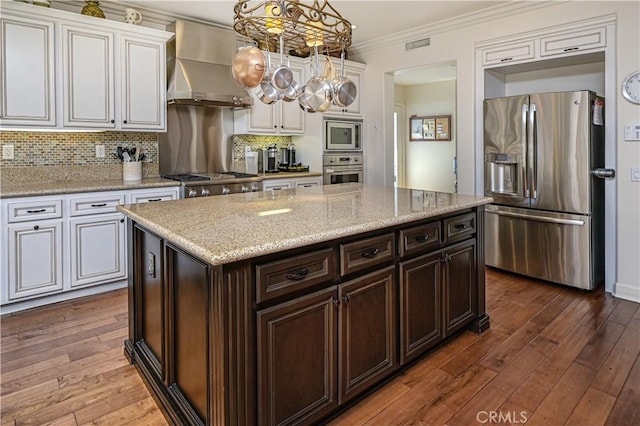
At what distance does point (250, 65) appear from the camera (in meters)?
2.14

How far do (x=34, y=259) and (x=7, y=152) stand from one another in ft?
3.27

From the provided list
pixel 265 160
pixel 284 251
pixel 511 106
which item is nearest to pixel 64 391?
pixel 284 251

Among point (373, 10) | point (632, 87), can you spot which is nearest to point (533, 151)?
point (632, 87)

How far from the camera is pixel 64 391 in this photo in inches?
82.7

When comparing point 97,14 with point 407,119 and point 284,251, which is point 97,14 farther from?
point 407,119

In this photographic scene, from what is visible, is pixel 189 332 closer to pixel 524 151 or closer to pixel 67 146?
pixel 67 146

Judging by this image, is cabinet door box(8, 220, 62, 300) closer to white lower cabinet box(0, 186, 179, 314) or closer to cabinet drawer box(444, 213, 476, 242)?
white lower cabinet box(0, 186, 179, 314)

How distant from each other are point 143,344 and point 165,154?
2596 millimetres

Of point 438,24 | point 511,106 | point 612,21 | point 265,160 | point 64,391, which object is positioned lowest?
point 64,391

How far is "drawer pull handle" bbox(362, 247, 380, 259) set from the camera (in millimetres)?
1907

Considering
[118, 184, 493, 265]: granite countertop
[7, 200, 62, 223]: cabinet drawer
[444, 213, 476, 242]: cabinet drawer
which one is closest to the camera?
[118, 184, 493, 265]: granite countertop

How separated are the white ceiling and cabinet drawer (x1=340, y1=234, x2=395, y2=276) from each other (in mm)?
2882

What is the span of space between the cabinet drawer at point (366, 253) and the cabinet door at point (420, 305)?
0.51 feet

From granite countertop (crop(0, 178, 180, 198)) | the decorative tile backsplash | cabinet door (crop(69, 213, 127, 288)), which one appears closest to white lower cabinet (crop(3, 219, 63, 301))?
cabinet door (crop(69, 213, 127, 288))
